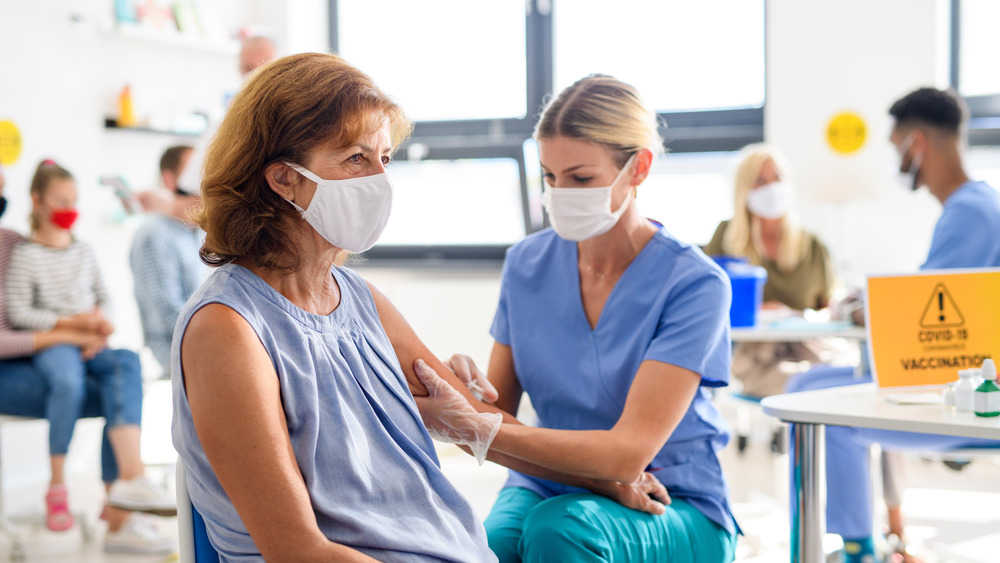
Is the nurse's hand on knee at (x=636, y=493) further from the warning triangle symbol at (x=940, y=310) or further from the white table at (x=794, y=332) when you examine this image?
the white table at (x=794, y=332)

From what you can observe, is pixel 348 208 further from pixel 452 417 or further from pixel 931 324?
pixel 931 324

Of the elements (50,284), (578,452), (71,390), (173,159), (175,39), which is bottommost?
(71,390)

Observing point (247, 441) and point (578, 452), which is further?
point (578, 452)

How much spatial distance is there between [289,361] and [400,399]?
8.5 inches

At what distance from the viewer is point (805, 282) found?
3.65 meters

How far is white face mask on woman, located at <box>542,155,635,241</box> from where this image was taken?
1644 millimetres

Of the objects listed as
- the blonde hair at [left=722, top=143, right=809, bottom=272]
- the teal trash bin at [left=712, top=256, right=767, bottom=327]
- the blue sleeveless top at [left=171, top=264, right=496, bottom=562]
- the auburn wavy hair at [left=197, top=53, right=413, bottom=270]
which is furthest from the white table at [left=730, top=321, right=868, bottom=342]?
the auburn wavy hair at [left=197, top=53, right=413, bottom=270]

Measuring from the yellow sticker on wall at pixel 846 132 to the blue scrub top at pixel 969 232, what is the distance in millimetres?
1657

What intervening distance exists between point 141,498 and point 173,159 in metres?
1.37

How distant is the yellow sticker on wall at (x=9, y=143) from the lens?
11.6 ft

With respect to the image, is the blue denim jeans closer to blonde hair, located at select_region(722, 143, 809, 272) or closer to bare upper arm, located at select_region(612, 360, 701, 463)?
bare upper arm, located at select_region(612, 360, 701, 463)

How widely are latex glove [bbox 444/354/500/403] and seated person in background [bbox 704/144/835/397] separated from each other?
7.59 ft

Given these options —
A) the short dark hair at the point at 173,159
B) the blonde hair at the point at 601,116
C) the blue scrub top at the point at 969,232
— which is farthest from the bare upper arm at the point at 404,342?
the short dark hair at the point at 173,159

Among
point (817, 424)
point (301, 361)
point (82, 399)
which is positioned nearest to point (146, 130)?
point (82, 399)
